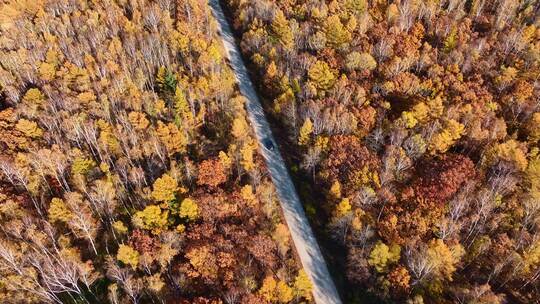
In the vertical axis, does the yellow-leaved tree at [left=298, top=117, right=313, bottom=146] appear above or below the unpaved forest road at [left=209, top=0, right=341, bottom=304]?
above

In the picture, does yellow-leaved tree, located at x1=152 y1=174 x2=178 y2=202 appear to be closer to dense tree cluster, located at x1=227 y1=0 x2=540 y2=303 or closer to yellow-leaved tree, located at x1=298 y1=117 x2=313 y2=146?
dense tree cluster, located at x1=227 y1=0 x2=540 y2=303

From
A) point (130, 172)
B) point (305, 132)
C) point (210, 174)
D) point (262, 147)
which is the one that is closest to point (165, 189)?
point (210, 174)

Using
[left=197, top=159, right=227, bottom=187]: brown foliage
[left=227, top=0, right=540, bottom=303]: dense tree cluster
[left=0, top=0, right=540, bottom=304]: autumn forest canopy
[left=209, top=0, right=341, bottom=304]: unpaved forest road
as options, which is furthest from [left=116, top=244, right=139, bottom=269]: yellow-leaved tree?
[left=227, top=0, right=540, bottom=303]: dense tree cluster

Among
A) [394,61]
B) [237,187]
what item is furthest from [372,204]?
[394,61]

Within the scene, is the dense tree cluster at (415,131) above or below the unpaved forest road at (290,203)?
above

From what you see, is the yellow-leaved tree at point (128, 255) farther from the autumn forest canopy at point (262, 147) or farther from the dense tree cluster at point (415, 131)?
the dense tree cluster at point (415, 131)

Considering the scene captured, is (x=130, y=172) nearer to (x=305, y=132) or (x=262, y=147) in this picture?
(x=262, y=147)

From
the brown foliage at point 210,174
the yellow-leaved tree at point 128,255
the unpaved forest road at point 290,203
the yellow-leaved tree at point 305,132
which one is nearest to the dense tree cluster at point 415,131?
the yellow-leaved tree at point 305,132
